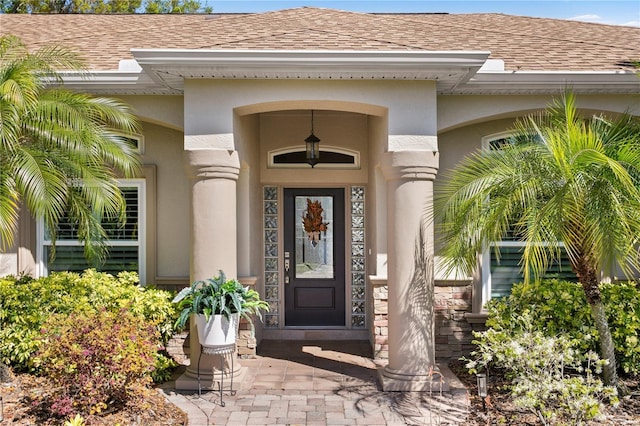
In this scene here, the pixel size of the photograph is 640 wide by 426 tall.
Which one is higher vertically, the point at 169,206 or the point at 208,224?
the point at 169,206

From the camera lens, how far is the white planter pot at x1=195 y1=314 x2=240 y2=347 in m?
5.78

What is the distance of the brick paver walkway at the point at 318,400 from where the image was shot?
17.6 feet

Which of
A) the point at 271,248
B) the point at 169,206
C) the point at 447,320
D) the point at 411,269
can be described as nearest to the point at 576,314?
the point at 447,320

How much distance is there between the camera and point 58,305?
6445 mm

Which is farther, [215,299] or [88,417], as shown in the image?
[215,299]

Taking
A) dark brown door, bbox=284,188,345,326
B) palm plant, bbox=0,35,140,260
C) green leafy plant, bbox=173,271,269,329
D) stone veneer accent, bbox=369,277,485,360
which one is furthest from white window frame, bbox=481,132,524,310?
palm plant, bbox=0,35,140,260

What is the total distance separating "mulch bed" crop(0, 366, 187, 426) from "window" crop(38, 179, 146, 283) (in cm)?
207

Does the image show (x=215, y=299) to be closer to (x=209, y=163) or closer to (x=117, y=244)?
(x=209, y=163)

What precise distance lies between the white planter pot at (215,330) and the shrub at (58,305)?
74cm

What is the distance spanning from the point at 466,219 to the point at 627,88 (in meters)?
3.27

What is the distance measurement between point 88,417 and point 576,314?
5429mm

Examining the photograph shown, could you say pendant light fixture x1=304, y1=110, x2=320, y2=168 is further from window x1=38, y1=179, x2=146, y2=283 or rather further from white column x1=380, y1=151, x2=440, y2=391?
window x1=38, y1=179, x2=146, y2=283

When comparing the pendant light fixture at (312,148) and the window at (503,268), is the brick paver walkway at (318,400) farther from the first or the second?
the pendant light fixture at (312,148)

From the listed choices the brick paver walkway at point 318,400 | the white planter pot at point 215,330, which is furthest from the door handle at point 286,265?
the white planter pot at point 215,330
